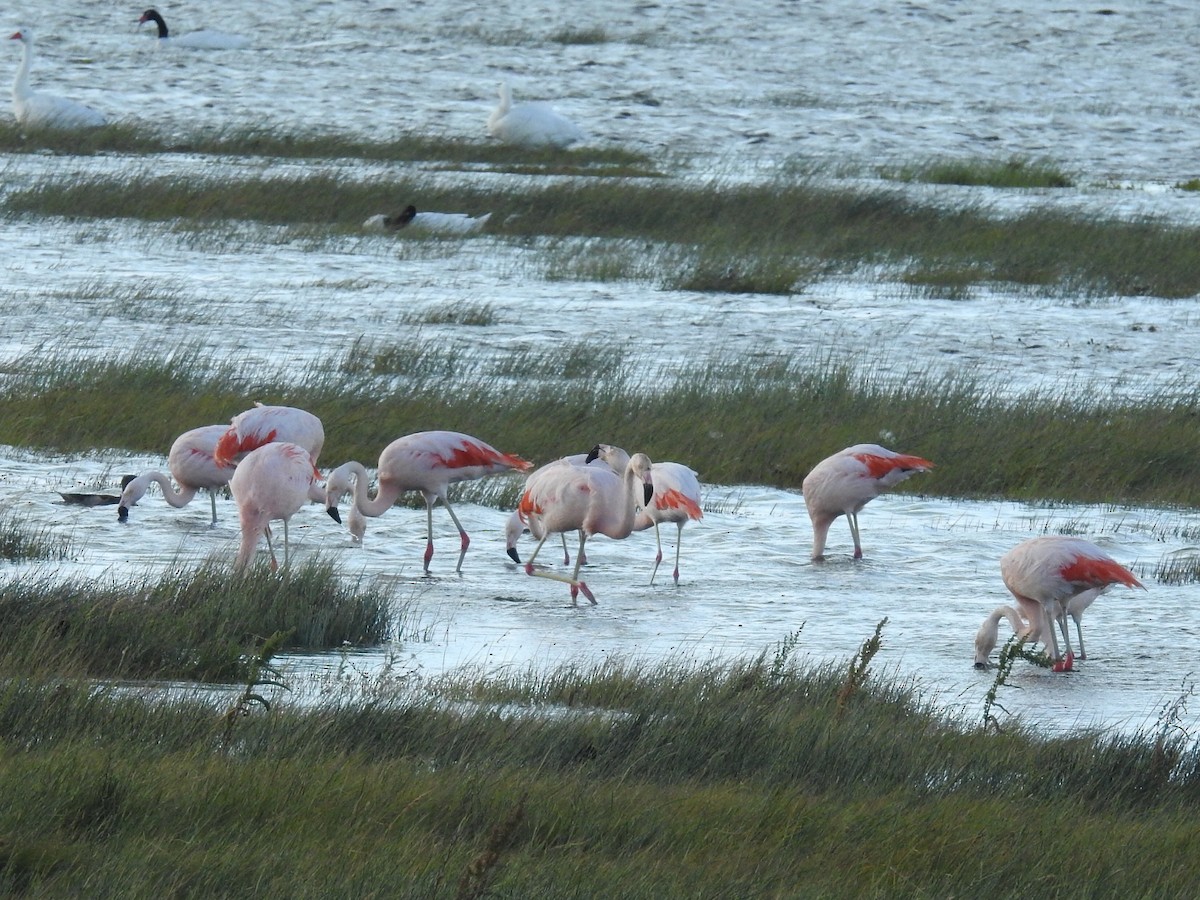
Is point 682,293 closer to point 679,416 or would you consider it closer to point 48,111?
point 679,416

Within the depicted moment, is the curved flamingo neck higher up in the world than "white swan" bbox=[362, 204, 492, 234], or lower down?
lower down

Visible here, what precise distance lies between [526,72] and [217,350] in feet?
64.2

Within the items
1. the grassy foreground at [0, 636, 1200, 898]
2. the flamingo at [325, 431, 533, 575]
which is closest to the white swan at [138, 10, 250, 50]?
the flamingo at [325, 431, 533, 575]

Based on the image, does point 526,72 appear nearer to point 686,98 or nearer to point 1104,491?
point 686,98

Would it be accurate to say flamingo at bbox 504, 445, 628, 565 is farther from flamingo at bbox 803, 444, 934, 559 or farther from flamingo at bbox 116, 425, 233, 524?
flamingo at bbox 116, 425, 233, 524

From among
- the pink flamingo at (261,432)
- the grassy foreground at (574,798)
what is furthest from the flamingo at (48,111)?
the grassy foreground at (574,798)

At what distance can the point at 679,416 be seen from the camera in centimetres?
1130

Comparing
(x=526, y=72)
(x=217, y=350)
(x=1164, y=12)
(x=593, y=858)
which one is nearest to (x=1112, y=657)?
(x=593, y=858)

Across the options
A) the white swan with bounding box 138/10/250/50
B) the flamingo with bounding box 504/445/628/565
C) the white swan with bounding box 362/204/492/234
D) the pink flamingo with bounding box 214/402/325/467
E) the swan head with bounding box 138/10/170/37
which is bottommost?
the flamingo with bounding box 504/445/628/565

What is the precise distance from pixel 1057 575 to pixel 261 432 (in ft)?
12.6

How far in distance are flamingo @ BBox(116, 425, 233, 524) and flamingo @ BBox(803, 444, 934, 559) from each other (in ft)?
9.72

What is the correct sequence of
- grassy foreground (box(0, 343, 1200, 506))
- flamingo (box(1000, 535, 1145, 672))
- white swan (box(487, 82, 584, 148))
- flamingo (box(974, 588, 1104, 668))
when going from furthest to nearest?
white swan (box(487, 82, 584, 148))
grassy foreground (box(0, 343, 1200, 506))
flamingo (box(1000, 535, 1145, 672))
flamingo (box(974, 588, 1104, 668))

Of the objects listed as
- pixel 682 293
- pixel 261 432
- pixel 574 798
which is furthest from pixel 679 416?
pixel 574 798

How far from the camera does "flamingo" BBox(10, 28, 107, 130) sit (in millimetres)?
23438
